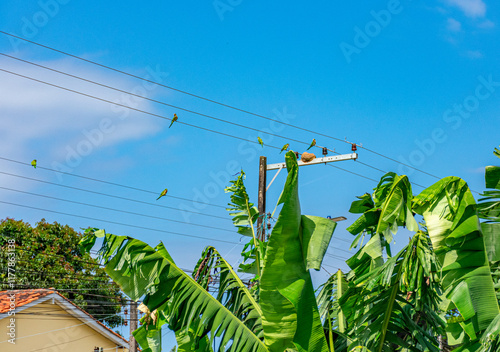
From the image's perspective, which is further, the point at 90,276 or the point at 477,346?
the point at 90,276

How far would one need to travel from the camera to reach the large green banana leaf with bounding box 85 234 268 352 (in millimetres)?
7031

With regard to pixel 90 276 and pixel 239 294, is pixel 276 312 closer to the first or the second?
pixel 239 294

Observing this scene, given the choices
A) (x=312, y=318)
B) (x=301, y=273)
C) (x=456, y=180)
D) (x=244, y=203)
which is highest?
(x=244, y=203)

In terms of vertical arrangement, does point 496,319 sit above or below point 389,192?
below

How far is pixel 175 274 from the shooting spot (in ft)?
23.7

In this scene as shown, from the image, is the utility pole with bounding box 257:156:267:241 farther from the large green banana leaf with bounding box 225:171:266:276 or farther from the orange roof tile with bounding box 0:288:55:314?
the orange roof tile with bounding box 0:288:55:314

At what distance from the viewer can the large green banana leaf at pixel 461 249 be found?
18.4 ft

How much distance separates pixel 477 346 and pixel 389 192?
1.64 meters

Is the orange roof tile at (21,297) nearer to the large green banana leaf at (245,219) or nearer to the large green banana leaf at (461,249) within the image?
the large green banana leaf at (245,219)

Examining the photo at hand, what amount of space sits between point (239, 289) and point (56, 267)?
22240mm

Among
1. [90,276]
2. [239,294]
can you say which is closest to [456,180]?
[239,294]

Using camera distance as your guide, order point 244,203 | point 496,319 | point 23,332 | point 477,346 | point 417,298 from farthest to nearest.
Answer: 1. point 23,332
2. point 244,203
3. point 417,298
4. point 477,346
5. point 496,319

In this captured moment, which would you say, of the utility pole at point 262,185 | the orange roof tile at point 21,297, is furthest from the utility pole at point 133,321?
the utility pole at point 262,185

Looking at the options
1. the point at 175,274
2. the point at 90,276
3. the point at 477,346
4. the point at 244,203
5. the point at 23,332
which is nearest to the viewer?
the point at 477,346
